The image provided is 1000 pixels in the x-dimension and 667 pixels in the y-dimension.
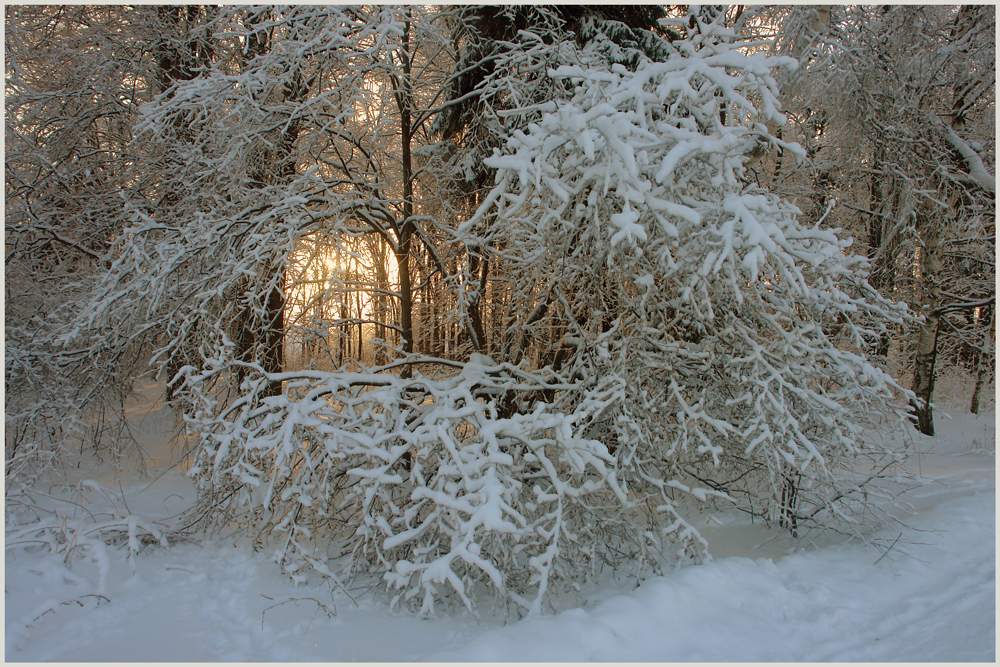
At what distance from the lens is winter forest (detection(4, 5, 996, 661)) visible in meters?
4.38

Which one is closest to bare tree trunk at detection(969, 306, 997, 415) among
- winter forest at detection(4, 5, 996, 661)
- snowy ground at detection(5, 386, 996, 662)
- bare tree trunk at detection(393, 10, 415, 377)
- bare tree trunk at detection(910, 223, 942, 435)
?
bare tree trunk at detection(910, 223, 942, 435)

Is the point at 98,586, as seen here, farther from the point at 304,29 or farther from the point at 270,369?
the point at 304,29

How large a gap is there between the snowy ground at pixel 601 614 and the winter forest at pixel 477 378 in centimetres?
3

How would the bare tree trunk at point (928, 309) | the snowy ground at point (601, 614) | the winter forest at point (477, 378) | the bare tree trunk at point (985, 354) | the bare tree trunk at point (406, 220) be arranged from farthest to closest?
the bare tree trunk at point (985, 354) < the bare tree trunk at point (928, 309) < the bare tree trunk at point (406, 220) < the winter forest at point (477, 378) < the snowy ground at point (601, 614)

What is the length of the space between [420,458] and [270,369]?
11.1 ft

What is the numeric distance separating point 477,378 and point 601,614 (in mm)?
2540

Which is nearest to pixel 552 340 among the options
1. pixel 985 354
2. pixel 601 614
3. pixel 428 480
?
pixel 428 480

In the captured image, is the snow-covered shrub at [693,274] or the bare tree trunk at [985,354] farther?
the bare tree trunk at [985,354]

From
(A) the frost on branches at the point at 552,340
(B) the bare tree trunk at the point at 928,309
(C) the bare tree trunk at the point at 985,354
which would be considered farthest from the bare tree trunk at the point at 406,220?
(C) the bare tree trunk at the point at 985,354

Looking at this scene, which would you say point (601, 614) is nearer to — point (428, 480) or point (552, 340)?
point (428, 480)

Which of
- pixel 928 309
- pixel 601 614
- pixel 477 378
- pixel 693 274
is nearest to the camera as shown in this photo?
pixel 601 614

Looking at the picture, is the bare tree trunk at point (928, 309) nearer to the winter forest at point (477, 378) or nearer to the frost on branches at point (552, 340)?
the winter forest at point (477, 378)

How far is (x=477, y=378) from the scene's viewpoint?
5.92 metres

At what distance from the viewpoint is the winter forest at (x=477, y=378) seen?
4.38 meters
